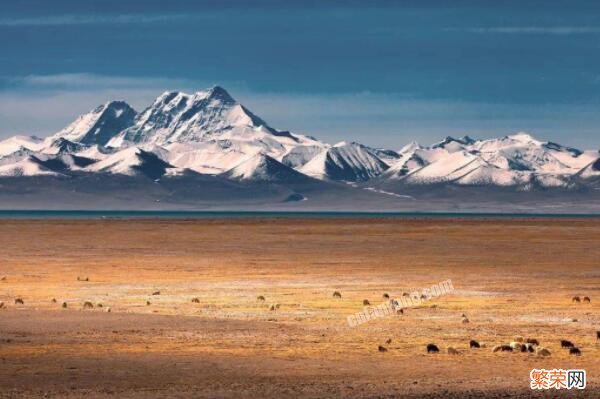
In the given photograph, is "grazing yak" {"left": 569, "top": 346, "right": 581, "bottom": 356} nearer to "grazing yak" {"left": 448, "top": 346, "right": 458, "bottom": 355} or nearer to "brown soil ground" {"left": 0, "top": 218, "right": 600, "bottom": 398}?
"brown soil ground" {"left": 0, "top": 218, "right": 600, "bottom": 398}

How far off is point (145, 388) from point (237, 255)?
54.1 meters

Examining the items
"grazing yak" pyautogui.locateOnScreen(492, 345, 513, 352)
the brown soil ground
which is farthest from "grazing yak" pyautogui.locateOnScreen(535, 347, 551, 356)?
"grazing yak" pyautogui.locateOnScreen(492, 345, 513, 352)

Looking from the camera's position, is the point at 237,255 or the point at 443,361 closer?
the point at 443,361

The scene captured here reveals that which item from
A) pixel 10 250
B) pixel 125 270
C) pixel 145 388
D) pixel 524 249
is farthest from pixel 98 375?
pixel 524 249

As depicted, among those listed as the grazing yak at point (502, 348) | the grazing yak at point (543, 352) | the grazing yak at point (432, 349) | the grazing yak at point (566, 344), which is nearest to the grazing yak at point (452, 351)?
the grazing yak at point (432, 349)

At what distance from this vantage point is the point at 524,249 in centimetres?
8706

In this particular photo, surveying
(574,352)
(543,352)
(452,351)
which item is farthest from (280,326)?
(574,352)

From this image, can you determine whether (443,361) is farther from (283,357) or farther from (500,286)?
(500,286)

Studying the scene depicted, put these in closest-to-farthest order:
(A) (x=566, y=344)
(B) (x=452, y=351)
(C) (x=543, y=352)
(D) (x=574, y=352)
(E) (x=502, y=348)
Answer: (C) (x=543, y=352) → (D) (x=574, y=352) → (B) (x=452, y=351) → (E) (x=502, y=348) → (A) (x=566, y=344)

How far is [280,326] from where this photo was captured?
34.4 meters

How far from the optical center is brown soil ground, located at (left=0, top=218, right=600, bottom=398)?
79.2ft

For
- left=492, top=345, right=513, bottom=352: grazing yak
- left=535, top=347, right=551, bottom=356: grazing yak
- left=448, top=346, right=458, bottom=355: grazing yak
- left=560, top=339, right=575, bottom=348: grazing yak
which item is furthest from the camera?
left=560, top=339, right=575, bottom=348: grazing yak

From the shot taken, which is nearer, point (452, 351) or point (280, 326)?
point (452, 351)

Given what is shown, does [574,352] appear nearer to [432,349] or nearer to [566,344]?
[566,344]
